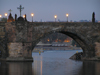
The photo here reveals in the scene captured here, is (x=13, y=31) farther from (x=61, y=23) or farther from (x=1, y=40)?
(x=61, y=23)

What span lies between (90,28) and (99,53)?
619 cm

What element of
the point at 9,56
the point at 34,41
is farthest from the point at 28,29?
the point at 9,56

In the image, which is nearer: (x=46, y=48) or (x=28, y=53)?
(x=28, y=53)

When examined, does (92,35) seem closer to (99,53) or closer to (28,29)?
(99,53)

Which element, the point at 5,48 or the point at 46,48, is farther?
the point at 46,48

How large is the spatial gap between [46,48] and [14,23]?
4831 inches

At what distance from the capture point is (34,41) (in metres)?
71.6

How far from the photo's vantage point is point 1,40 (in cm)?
7156

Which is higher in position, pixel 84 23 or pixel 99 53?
pixel 84 23

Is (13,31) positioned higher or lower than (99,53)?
higher

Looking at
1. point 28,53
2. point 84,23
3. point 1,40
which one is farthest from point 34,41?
point 84,23

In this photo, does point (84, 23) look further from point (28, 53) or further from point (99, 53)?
point (28, 53)

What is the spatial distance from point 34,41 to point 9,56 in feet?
21.2

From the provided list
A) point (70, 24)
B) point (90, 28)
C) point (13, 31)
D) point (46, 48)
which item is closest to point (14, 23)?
point (13, 31)
